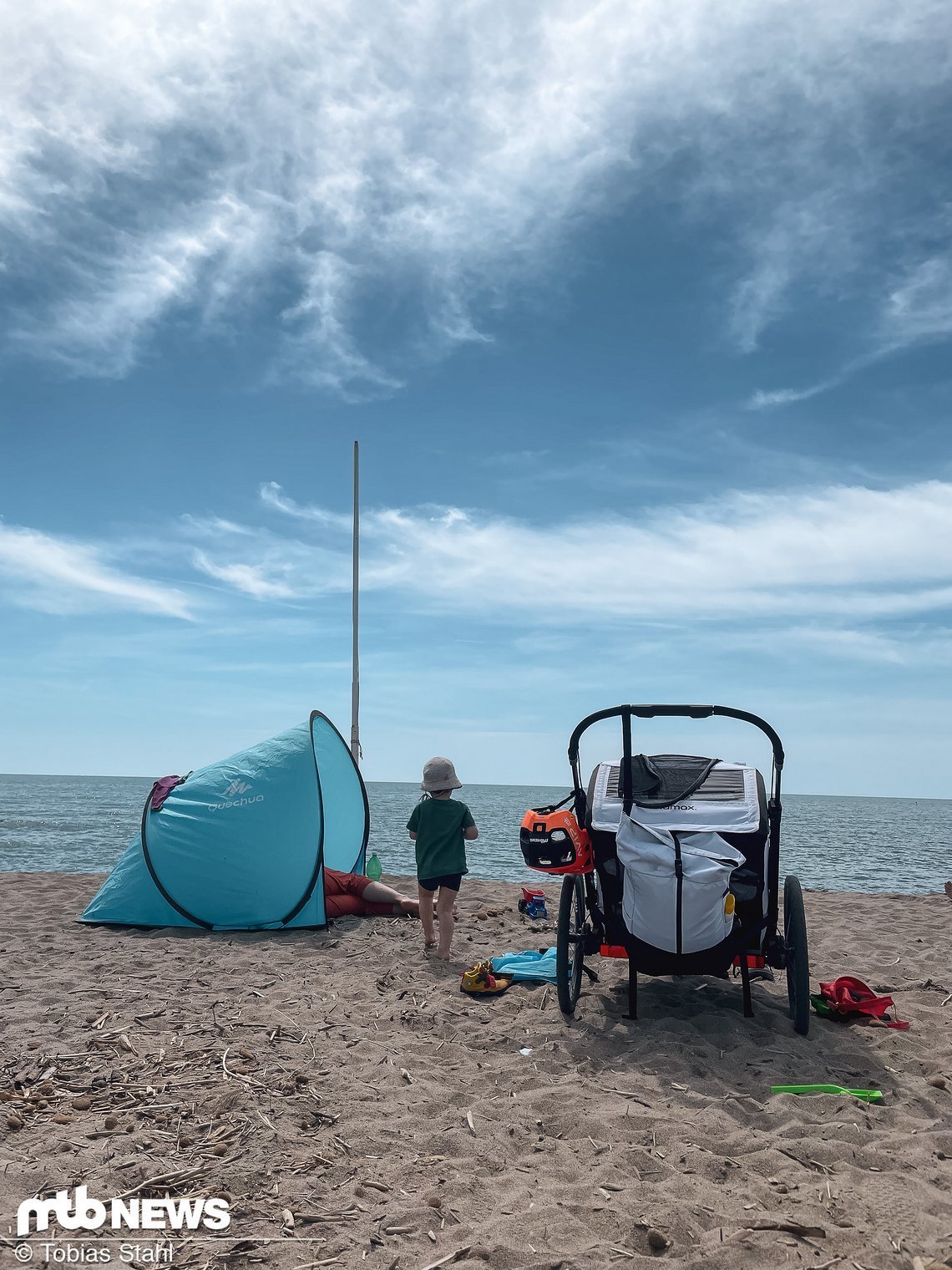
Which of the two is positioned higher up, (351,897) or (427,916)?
(427,916)

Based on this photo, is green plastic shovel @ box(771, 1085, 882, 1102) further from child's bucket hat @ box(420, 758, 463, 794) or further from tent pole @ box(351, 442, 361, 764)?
tent pole @ box(351, 442, 361, 764)

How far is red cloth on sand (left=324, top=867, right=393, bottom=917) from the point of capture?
9.91 m

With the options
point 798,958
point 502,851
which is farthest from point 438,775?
point 502,851

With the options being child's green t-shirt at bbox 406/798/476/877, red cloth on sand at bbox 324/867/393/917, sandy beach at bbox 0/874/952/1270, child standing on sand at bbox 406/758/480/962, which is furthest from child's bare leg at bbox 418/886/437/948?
red cloth on sand at bbox 324/867/393/917

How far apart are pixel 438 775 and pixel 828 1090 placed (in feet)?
13.6

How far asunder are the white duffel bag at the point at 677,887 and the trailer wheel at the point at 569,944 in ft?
1.87

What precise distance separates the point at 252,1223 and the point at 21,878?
12.2m

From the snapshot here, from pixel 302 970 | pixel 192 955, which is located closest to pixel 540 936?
pixel 302 970

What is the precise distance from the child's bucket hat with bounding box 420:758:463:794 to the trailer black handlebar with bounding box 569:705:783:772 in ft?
8.19

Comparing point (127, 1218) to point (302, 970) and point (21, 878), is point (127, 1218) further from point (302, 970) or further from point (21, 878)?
point (21, 878)

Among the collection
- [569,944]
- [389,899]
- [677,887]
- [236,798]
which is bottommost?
[389,899]

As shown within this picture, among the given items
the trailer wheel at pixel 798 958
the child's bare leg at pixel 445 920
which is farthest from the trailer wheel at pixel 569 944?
the child's bare leg at pixel 445 920

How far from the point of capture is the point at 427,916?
8.19 m

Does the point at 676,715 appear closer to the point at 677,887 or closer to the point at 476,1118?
the point at 677,887
